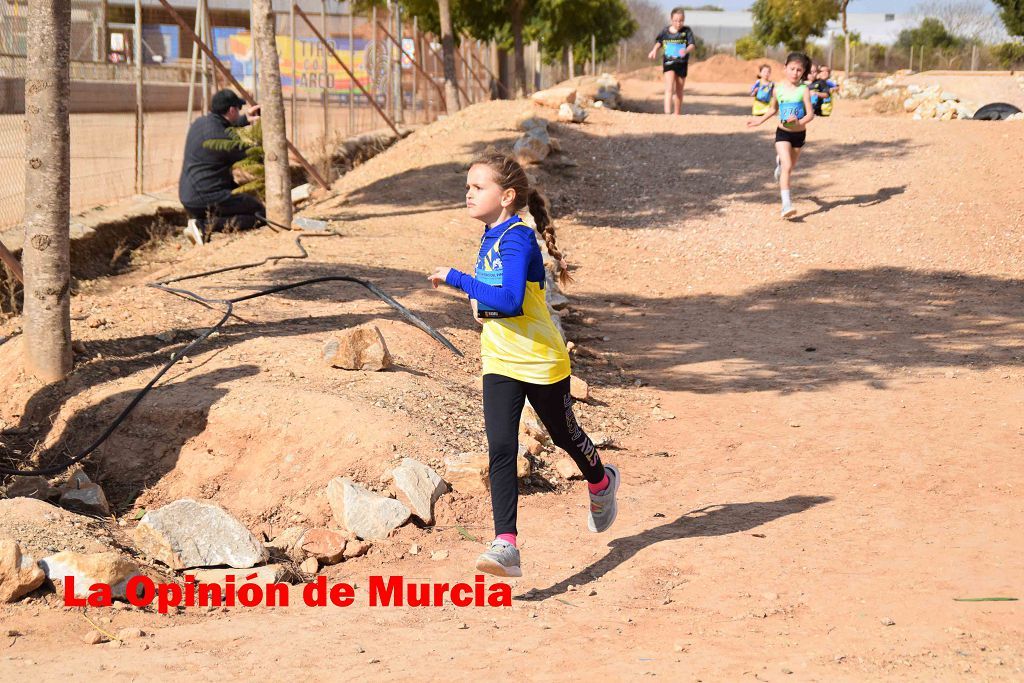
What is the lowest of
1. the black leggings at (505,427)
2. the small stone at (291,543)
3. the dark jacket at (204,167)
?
the small stone at (291,543)

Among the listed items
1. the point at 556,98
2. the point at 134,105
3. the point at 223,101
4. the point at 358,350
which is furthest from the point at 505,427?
the point at 134,105

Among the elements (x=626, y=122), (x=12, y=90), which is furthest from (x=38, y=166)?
(x=626, y=122)

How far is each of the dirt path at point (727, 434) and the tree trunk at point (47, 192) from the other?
0.91 metres

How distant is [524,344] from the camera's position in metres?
4.22

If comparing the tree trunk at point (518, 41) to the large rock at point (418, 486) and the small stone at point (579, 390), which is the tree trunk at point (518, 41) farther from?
the large rock at point (418, 486)

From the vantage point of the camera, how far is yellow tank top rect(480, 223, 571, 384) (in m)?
4.22

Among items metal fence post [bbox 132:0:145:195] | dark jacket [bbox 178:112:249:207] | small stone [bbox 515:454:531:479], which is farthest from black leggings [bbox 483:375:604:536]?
metal fence post [bbox 132:0:145:195]

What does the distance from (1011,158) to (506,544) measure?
1211 cm

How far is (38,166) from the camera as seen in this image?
6000mm

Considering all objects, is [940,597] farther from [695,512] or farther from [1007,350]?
[1007,350]

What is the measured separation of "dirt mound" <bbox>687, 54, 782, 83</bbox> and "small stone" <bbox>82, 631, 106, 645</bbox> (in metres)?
48.4

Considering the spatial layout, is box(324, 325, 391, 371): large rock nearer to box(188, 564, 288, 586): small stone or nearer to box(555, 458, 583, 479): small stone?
box(555, 458, 583, 479): small stone

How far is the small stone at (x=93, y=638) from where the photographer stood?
12.3 feet

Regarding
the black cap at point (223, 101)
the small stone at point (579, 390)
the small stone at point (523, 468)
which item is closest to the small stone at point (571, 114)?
the black cap at point (223, 101)
